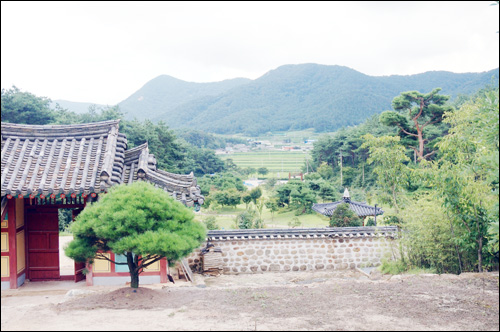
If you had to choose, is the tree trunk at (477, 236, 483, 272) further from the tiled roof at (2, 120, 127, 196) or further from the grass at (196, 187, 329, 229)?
the grass at (196, 187, 329, 229)

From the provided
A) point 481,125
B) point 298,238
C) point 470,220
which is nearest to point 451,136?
point 470,220

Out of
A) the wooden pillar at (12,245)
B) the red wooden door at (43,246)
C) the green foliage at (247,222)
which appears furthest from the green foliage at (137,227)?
the green foliage at (247,222)

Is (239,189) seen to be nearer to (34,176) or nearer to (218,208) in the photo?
(218,208)

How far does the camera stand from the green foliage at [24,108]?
93.7 ft

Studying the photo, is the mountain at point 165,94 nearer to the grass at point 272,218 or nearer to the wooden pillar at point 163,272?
the grass at point 272,218

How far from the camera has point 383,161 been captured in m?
10.5

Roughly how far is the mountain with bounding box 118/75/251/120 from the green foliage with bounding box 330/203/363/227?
84.1m

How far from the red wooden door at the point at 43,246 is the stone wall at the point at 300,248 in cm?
369

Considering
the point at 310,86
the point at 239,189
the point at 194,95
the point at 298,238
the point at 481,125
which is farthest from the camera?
the point at 194,95

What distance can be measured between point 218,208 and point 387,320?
78.5 ft

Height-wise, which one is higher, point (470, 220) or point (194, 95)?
point (194, 95)

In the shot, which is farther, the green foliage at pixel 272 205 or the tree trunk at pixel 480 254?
the green foliage at pixel 272 205

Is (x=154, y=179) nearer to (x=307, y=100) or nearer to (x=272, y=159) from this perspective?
(x=272, y=159)

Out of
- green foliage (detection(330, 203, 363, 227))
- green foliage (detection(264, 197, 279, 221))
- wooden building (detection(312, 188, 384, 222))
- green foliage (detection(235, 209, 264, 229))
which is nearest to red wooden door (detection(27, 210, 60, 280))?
green foliage (detection(330, 203, 363, 227))
